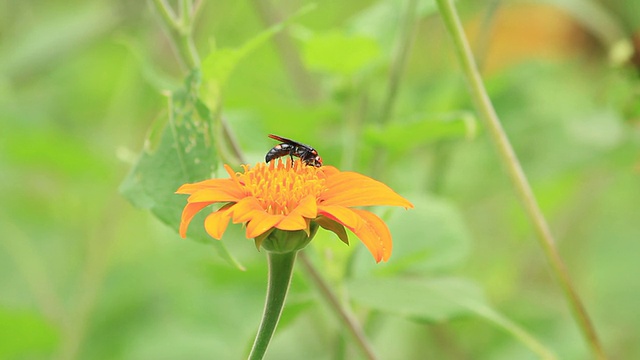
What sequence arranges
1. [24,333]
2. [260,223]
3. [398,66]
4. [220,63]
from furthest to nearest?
1. [24,333]
2. [398,66]
3. [220,63]
4. [260,223]

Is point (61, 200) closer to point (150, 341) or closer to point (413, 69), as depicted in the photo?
point (150, 341)

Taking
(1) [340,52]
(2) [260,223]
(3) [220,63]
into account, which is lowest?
(2) [260,223]

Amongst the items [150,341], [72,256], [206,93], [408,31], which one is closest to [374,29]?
[408,31]

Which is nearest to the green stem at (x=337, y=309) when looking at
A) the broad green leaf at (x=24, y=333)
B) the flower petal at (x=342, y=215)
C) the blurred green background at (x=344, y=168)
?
the blurred green background at (x=344, y=168)

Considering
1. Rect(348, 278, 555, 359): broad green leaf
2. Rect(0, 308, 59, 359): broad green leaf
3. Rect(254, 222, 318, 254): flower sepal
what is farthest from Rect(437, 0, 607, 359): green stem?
Rect(0, 308, 59, 359): broad green leaf

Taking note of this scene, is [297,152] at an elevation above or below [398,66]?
below

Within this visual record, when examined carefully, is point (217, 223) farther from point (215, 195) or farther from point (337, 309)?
point (337, 309)

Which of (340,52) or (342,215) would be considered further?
(340,52)

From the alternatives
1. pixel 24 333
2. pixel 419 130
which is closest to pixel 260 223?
pixel 419 130
